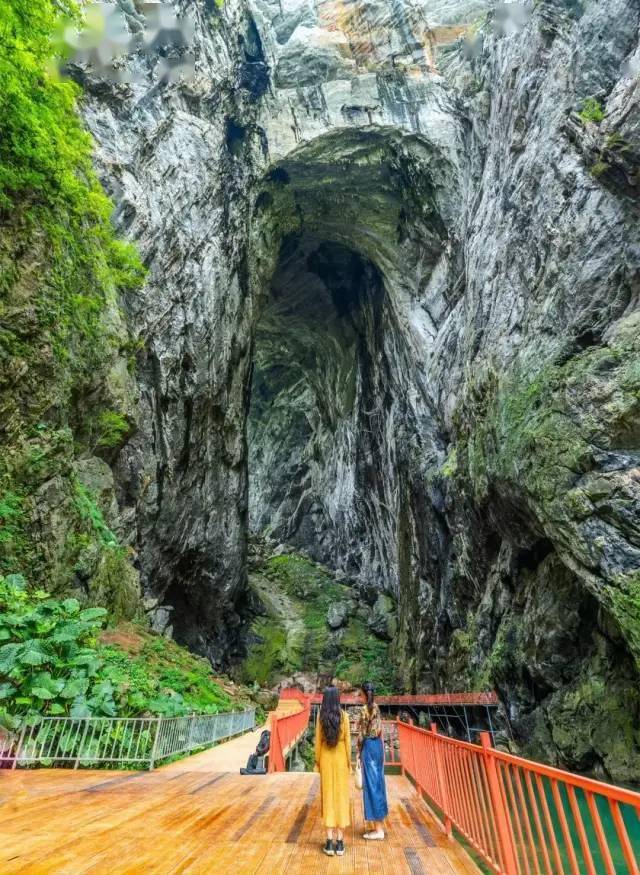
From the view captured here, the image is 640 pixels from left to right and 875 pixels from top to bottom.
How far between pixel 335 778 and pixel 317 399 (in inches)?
1600

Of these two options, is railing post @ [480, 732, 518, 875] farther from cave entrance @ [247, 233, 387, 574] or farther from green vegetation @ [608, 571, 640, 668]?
cave entrance @ [247, 233, 387, 574]

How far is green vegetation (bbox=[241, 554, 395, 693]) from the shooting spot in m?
29.9

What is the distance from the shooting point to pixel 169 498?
20.5 m

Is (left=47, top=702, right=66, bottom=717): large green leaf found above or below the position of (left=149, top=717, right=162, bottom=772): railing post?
above

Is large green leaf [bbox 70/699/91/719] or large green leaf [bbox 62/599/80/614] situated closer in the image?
large green leaf [bbox 70/699/91/719]

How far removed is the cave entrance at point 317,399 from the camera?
33688mm

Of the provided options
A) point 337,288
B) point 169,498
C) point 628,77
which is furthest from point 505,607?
point 337,288

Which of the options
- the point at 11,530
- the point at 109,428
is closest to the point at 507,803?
the point at 11,530

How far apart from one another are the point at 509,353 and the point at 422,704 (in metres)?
15.4

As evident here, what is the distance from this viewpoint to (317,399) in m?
44.6

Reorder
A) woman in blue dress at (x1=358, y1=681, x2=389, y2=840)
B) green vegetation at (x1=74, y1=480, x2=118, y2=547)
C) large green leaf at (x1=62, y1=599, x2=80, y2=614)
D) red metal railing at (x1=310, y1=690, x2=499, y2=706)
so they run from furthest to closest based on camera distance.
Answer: red metal railing at (x1=310, y1=690, x2=499, y2=706) < green vegetation at (x1=74, y1=480, x2=118, y2=547) < large green leaf at (x1=62, y1=599, x2=80, y2=614) < woman in blue dress at (x1=358, y1=681, x2=389, y2=840)

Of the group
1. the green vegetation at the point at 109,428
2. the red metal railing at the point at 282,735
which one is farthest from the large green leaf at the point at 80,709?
the green vegetation at the point at 109,428

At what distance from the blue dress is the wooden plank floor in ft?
0.77

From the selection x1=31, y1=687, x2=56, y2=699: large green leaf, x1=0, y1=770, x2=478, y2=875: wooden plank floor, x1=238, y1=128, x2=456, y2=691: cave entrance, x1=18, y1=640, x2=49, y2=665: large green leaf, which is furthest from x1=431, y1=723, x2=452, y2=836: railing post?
x1=238, y1=128, x2=456, y2=691: cave entrance
